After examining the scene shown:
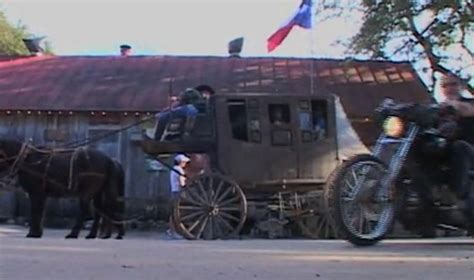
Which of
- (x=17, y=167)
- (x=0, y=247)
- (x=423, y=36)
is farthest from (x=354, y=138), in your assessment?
(x=423, y=36)

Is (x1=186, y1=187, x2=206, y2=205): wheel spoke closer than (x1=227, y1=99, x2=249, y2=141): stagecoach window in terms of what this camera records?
Yes

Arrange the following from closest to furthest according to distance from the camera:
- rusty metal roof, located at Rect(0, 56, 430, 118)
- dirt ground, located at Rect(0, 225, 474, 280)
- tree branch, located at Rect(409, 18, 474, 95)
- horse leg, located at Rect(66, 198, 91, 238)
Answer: dirt ground, located at Rect(0, 225, 474, 280) < horse leg, located at Rect(66, 198, 91, 238) < rusty metal roof, located at Rect(0, 56, 430, 118) < tree branch, located at Rect(409, 18, 474, 95)

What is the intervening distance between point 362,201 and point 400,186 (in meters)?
0.38

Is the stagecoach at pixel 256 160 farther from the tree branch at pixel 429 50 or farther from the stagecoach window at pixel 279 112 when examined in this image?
the tree branch at pixel 429 50

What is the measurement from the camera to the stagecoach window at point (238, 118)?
45.2 ft

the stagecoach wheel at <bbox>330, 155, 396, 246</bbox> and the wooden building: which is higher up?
the wooden building

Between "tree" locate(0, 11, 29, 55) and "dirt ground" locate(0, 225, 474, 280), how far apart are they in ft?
127

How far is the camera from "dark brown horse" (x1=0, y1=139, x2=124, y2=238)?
14055 mm

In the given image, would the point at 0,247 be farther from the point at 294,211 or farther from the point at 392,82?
the point at 392,82

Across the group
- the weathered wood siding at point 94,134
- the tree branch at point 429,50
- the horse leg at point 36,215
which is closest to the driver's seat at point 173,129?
the horse leg at point 36,215

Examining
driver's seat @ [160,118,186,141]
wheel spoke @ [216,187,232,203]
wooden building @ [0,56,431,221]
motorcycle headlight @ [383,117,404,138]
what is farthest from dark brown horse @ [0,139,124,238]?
wooden building @ [0,56,431,221]

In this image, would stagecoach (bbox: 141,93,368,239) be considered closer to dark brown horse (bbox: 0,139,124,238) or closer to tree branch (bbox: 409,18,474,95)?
dark brown horse (bbox: 0,139,124,238)

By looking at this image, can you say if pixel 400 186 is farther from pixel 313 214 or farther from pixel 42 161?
pixel 42 161

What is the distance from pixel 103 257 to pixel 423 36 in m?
20.4
